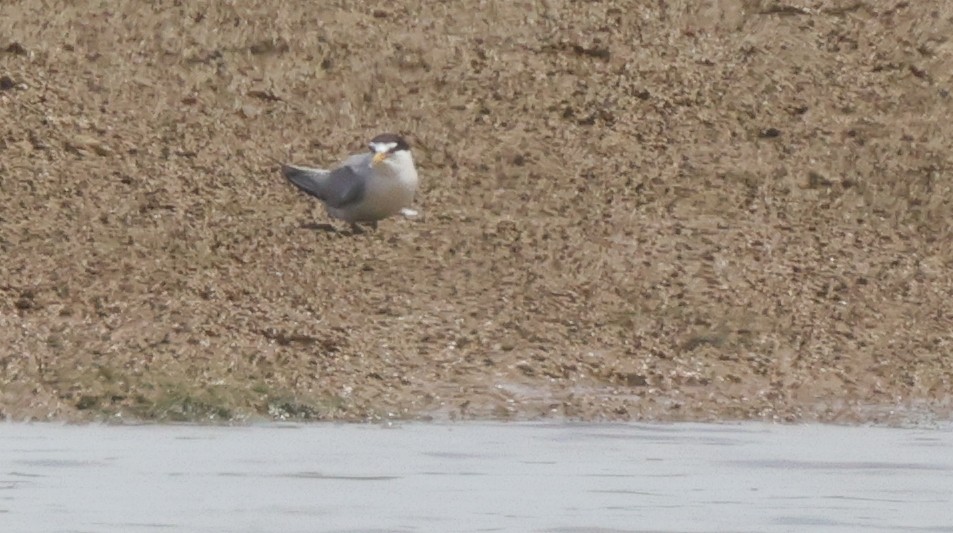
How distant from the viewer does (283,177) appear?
56.0 feet

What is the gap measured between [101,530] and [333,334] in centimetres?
505

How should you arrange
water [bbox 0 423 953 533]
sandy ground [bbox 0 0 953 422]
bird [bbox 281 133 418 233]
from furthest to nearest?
bird [bbox 281 133 418 233]
sandy ground [bbox 0 0 953 422]
water [bbox 0 423 953 533]

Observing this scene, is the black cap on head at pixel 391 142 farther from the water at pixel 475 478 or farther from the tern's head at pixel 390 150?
the water at pixel 475 478

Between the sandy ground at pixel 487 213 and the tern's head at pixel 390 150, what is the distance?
0.54m

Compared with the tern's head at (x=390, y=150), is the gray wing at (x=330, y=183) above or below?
below

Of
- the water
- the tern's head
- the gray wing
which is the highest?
the tern's head

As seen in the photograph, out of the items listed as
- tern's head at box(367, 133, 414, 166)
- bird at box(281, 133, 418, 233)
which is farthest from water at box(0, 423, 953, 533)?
tern's head at box(367, 133, 414, 166)

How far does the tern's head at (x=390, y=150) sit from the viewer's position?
1583 cm

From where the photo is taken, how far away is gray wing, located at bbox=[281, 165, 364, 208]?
624 inches

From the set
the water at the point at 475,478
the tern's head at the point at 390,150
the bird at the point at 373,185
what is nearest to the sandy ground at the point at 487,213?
Result: the bird at the point at 373,185

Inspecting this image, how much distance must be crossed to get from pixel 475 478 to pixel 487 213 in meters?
6.63

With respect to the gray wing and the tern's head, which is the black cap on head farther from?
the gray wing

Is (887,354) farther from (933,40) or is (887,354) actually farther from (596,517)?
(933,40)

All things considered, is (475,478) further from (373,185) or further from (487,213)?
(487,213)
